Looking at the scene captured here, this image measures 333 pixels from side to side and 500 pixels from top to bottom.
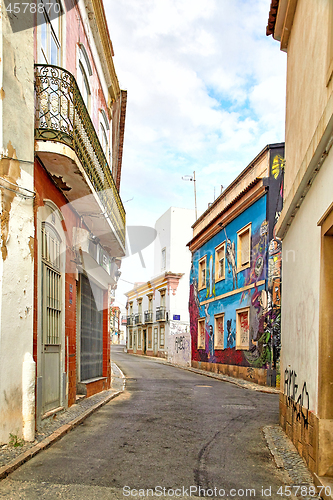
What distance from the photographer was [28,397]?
571cm

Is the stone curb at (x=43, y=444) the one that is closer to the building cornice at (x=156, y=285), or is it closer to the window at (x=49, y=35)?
the window at (x=49, y=35)

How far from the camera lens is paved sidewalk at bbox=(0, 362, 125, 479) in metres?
4.79

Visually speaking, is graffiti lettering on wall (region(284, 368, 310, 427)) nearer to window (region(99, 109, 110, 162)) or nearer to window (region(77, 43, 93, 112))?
window (region(77, 43, 93, 112))

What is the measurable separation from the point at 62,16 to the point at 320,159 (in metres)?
5.89

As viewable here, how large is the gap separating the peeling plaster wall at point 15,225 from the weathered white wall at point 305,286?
3580 millimetres

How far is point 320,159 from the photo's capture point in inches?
198

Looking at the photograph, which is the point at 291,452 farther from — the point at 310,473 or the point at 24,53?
the point at 24,53

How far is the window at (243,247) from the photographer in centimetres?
1646

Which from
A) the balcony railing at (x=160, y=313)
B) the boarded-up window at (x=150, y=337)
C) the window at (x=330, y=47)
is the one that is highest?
the window at (x=330, y=47)

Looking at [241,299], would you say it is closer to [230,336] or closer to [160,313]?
[230,336]

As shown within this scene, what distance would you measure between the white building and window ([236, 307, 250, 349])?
10.5 m

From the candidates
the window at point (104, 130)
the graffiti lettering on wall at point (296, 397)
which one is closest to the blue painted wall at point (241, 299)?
the window at point (104, 130)

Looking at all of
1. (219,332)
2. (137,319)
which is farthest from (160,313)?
(219,332)

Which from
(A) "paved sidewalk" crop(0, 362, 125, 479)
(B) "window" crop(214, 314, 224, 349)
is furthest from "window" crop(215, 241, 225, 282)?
(A) "paved sidewalk" crop(0, 362, 125, 479)
